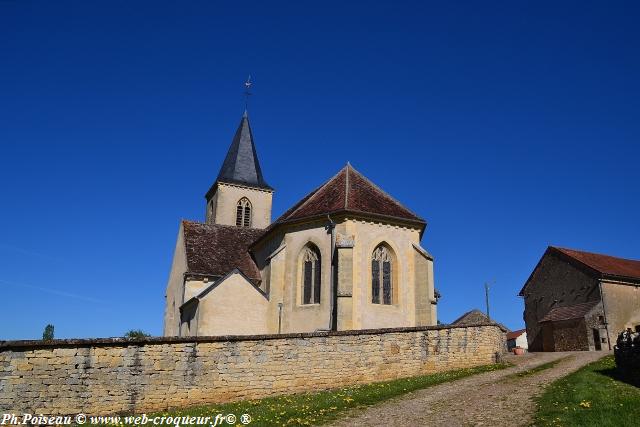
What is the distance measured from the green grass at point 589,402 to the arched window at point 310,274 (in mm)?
11027

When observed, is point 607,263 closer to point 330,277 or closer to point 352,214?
point 352,214

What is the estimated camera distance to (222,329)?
2334 centimetres

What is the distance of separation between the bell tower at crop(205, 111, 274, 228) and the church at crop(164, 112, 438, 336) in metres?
14.5

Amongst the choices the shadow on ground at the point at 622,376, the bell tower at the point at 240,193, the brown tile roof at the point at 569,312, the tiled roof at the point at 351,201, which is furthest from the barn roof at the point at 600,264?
the bell tower at the point at 240,193

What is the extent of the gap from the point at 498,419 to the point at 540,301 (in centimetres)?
2997

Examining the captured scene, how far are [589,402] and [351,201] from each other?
14.5 meters

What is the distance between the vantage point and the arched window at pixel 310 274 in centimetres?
2320

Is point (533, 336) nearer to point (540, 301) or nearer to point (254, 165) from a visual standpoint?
point (540, 301)

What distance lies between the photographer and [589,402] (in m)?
10.2

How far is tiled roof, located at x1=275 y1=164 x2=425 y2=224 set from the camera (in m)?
23.4

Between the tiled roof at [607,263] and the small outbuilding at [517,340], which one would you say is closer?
the tiled roof at [607,263]

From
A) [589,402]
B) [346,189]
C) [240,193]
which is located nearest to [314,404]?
[589,402]

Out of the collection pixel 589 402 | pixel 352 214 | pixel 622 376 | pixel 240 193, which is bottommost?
pixel 589 402

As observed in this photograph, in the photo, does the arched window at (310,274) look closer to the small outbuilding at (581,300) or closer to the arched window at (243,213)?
the small outbuilding at (581,300)
